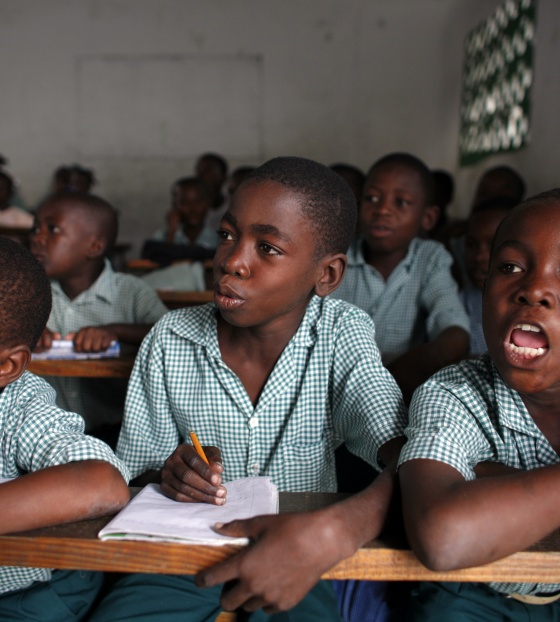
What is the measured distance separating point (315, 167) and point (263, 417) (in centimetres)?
51

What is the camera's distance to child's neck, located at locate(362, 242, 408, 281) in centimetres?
239

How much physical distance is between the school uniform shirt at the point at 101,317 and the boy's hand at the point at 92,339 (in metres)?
0.33

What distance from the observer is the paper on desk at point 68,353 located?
1.73m

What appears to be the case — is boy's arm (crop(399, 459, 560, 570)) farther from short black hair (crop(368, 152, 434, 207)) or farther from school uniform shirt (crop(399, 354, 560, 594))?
short black hair (crop(368, 152, 434, 207))

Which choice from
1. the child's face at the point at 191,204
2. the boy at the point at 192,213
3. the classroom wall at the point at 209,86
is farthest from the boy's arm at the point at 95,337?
the classroom wall at the point at 209,86

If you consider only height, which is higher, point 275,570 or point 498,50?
point 498,50

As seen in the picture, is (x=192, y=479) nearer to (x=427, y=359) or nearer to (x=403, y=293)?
(x=427, y=359)

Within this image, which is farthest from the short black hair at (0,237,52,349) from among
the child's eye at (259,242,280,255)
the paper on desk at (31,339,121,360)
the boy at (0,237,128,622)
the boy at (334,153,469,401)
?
the boy at (334,153,469,401)

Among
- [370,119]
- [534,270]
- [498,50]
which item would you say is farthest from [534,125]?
[534,270]

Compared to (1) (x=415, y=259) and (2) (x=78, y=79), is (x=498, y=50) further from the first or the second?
(2) (x=78, y=79)

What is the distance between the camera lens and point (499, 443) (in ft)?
3.54

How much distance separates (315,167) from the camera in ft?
4.55

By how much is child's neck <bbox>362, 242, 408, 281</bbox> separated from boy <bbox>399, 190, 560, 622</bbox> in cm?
Answer: 127

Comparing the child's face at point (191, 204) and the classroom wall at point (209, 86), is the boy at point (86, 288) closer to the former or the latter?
the child's face at point (191, 204)
